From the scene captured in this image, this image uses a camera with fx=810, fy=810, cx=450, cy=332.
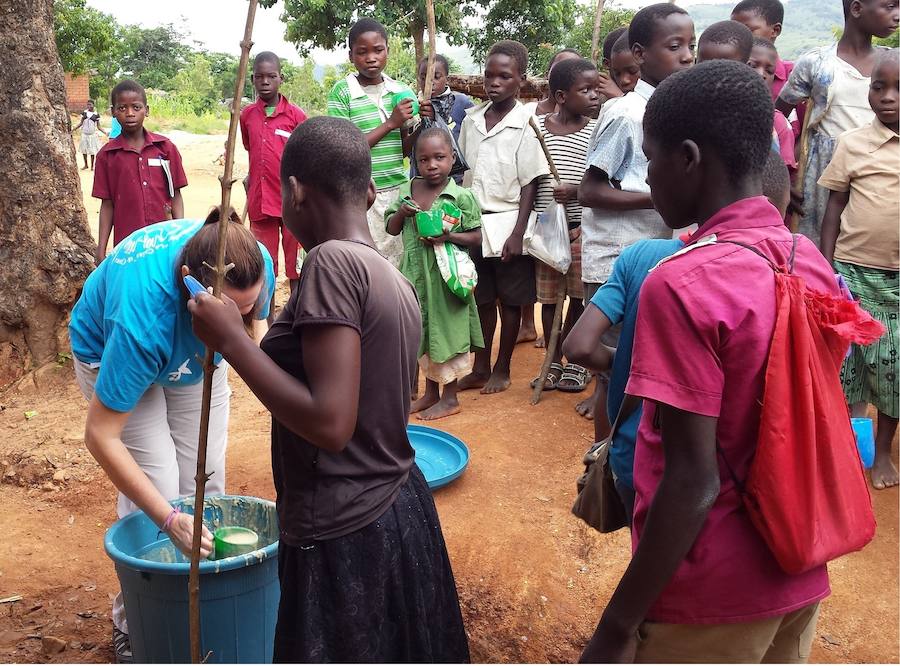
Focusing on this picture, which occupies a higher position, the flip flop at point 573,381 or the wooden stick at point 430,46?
the wooden stick at point 430,46

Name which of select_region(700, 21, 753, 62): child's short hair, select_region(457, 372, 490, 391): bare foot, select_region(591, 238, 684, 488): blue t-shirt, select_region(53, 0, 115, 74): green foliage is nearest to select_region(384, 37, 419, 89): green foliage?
select_region(53, 0, 115, 74): green foliage

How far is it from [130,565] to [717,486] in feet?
5.27

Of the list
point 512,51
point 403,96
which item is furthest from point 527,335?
point 512,51

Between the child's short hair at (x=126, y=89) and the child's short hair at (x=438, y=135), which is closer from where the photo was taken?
the child's short hair at (x=438, y=135)

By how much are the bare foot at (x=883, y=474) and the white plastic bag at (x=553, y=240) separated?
1808 mm

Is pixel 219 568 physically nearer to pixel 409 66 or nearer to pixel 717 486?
pixel 717 486

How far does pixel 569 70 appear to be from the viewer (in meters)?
4.45

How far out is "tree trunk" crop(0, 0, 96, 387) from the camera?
186 inches

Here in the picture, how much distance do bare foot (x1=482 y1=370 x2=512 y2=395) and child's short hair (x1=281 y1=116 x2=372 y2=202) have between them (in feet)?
10.6

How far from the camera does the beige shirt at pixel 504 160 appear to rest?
460 cm

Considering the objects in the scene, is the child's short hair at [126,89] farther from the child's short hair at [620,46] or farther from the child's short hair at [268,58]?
the child's short hair at [620,46]

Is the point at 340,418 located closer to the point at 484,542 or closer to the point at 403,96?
the point at 484,542

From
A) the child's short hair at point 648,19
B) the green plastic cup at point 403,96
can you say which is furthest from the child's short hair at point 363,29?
the child's short hair at point 648,19

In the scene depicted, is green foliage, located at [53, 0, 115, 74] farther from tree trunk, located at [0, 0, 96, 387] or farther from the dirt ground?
the dirt ground
